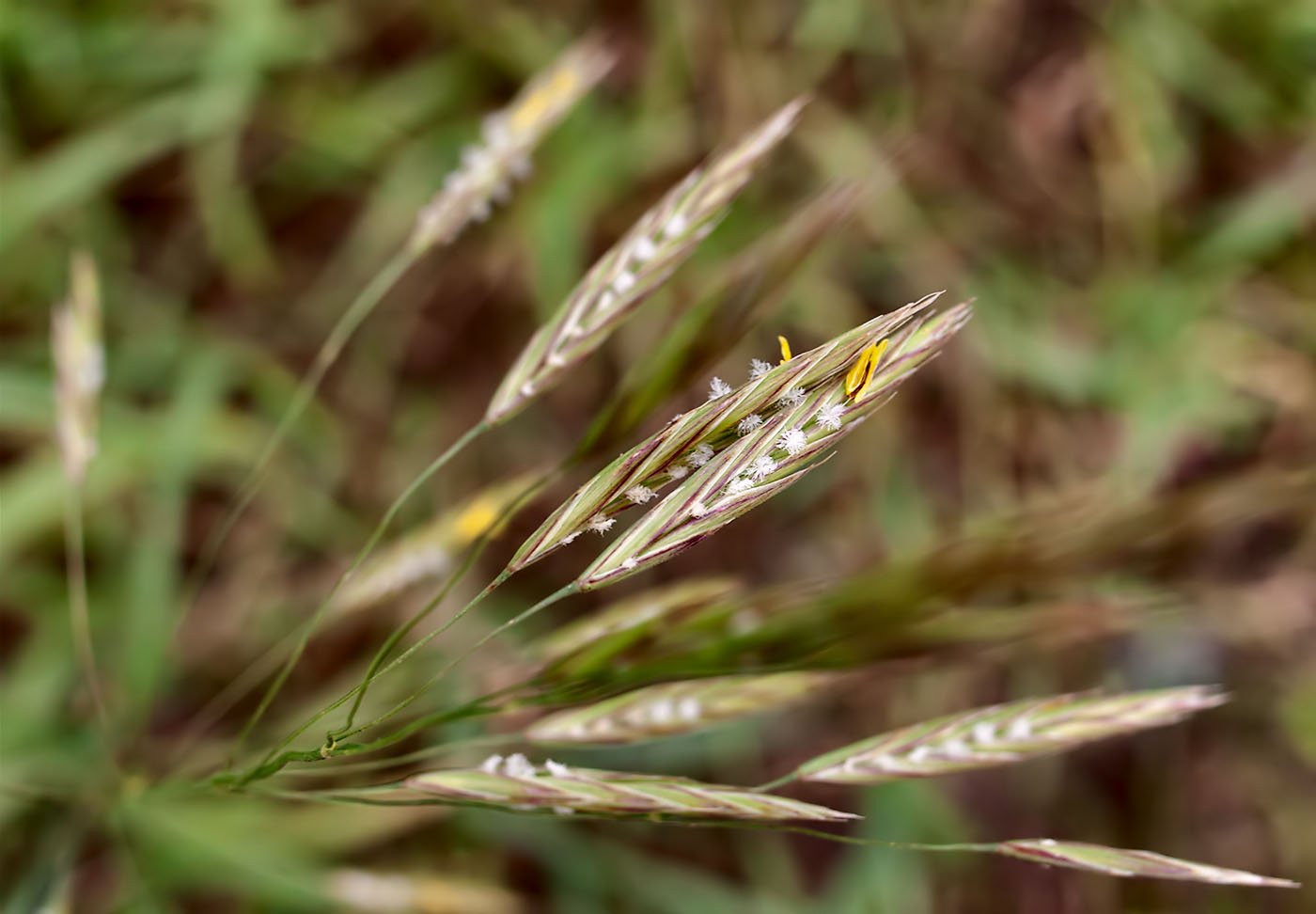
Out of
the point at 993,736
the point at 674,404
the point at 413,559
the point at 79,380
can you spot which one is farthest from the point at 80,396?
the point at 993,736

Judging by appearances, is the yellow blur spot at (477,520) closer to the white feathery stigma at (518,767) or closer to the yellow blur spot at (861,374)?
the white feathery stigma at (518,767)

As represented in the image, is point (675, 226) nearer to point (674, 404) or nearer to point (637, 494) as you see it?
point (637, 494)

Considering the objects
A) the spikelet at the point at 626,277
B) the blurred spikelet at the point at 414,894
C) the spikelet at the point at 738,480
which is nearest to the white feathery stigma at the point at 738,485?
the spikelet at the point at 738,480

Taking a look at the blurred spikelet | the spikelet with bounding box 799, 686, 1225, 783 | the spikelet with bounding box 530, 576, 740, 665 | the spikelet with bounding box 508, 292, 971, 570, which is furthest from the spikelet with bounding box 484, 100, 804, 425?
the blurred spikelet

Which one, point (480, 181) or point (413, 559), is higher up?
point (480, 181)

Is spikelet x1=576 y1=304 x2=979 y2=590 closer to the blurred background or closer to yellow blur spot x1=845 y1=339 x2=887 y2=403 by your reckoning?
yellow blur spot x1=845 y1=339 x2=887 y2=403

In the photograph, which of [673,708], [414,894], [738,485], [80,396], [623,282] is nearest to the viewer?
[738,485]
